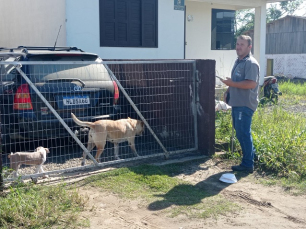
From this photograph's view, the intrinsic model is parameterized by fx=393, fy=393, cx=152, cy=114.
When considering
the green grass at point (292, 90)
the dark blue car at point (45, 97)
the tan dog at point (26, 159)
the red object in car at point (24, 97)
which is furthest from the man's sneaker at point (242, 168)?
the green grass at point (292, 90)

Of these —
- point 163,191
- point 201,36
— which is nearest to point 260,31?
point 201,36

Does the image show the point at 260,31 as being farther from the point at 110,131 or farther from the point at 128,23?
the point at 110,131

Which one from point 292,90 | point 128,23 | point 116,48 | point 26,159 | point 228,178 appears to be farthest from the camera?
point 292,90

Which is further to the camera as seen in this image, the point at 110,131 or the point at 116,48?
the point at 116,48

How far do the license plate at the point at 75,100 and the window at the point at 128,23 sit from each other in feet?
15.3

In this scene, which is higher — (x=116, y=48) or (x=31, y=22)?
(x=31, y=22)

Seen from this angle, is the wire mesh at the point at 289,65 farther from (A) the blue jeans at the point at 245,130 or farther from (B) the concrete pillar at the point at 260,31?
(A) the blue jeans at the point at 245,130

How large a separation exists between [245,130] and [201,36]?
8.96 meters

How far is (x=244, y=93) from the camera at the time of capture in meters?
5.73

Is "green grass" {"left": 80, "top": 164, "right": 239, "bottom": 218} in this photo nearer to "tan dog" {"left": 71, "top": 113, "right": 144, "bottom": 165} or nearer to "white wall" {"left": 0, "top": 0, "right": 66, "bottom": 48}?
"tan dog" {"left": 71, "top": 113, "right": 144, "bottom": 165}

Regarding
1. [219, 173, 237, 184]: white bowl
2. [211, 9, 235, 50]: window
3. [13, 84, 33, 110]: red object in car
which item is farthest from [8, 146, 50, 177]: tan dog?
[211, 9, 235, 50]: window

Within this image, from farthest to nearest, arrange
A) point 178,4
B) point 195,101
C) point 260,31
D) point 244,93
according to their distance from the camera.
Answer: point 260,31 → point 178,4 → point 195,101 → point 244,93

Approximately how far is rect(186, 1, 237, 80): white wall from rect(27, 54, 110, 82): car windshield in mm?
7852

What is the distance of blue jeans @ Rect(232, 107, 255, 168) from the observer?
19.0 ft
